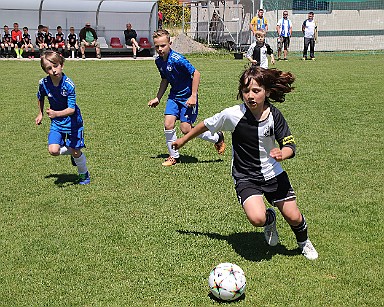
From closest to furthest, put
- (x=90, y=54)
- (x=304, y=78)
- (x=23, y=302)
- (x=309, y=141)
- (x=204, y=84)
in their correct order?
(x=23, y=302) < (x=309, y=141) < (x=204, y=84) < (x=304, y=78) < (x=90, y=54)

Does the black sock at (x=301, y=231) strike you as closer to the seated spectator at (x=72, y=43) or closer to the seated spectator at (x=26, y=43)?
the seated spectator at (x=72, y=43)

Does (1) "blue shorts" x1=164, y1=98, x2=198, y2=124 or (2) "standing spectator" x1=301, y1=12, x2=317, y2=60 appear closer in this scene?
(1) "blue shorts" x1=164, y1=98, x2=198, y2=124

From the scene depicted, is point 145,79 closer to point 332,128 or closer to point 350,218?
point 332,128

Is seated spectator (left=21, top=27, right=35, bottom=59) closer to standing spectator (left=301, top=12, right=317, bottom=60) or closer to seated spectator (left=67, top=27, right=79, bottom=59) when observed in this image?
seated spectator (left=67, top=27, right=79, bottom=59)

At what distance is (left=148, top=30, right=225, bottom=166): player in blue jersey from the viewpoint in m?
8.27

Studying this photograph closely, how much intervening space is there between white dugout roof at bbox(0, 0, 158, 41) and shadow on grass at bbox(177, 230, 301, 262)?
28.1 metres

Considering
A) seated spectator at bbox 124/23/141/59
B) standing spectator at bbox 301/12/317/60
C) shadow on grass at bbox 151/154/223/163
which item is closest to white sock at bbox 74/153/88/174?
shadow on grass at bbox 151/154/223/163

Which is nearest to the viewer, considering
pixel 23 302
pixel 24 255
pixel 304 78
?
pixel 23 302

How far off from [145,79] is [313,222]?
14.0 meters

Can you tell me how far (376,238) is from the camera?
215 inches

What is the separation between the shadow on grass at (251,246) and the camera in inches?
202

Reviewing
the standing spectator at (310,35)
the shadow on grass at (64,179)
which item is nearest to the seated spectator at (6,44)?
the standing spectator at (310,35)

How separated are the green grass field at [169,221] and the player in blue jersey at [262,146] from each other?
0.32 metres

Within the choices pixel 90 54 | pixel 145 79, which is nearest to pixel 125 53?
pixel 90 54
